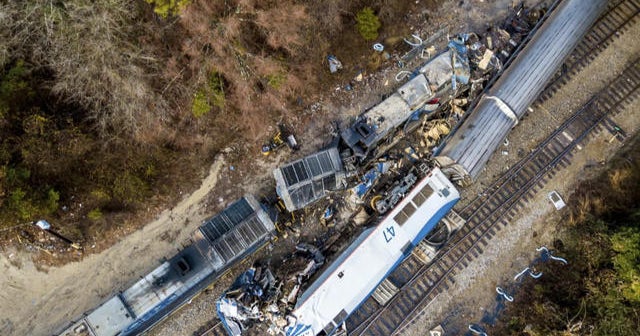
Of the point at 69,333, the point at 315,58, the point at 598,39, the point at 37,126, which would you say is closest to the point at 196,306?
the point at 69,333

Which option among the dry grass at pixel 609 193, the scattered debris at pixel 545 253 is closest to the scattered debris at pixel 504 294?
the scattered debris at pixel 545 253

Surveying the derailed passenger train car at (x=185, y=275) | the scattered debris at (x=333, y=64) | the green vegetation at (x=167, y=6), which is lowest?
the derailed passenger train car at (x=185, y=275)

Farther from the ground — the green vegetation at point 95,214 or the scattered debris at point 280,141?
the green vegetation at point 95,214

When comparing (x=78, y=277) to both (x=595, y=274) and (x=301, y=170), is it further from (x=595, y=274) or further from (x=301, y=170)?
(x=595, y=274)

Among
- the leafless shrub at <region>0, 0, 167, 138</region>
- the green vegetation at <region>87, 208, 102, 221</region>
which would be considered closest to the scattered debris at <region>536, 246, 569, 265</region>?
the leafless shrub at <region>0, 0, 167, 138</region>

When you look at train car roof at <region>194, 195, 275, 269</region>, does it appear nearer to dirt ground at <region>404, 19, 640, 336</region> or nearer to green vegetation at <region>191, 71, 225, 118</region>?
green vegetation at <region>191, 71, 225, 118</region>

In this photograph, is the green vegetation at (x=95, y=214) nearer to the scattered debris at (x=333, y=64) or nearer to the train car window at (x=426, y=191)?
the scattered debris at (x=333, y=64)

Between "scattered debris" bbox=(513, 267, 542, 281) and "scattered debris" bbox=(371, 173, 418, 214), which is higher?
"scattered debris" bbox=(371, 173, 418, 214)
